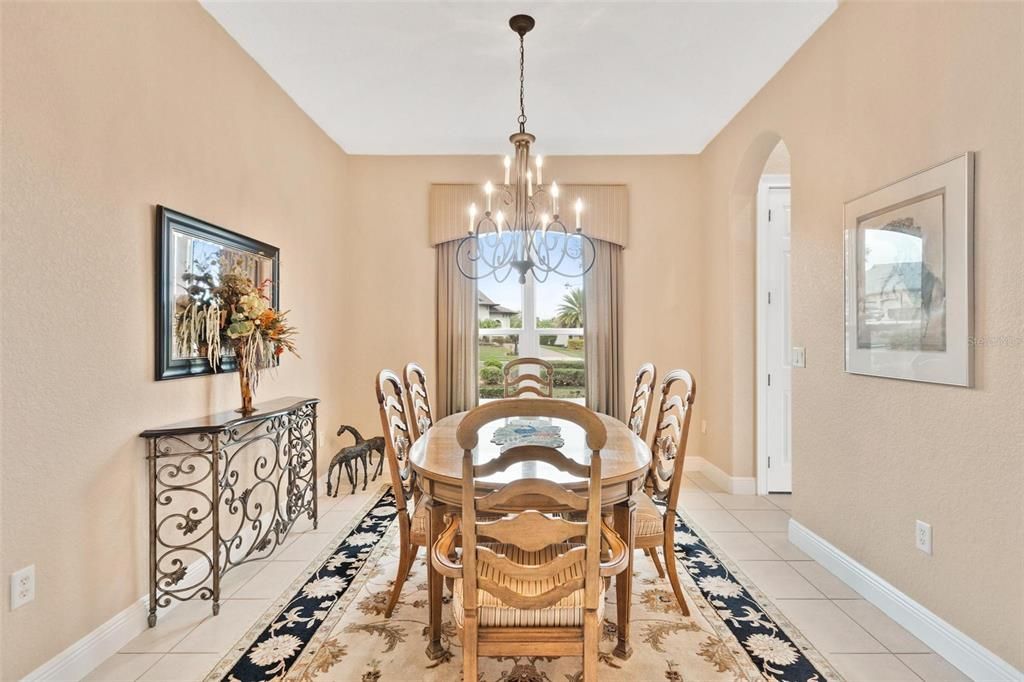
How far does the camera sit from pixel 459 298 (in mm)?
4398

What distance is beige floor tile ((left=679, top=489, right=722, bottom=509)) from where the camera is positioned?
11.5 feet

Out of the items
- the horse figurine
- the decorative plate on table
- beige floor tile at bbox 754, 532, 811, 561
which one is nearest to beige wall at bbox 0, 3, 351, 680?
the horse figurine

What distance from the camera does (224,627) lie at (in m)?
2.05

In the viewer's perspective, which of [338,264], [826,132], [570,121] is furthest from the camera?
[338,264]

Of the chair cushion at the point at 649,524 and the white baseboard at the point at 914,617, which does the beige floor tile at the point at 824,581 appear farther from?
the chair cushion at the point at 649,524

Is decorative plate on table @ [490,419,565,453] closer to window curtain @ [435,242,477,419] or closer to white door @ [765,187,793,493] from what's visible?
window curtain @ [435,242,477,419]

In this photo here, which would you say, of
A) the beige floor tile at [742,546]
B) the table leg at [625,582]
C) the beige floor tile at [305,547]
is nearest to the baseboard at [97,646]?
the beige floor tile at [305,547]

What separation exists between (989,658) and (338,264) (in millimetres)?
4522

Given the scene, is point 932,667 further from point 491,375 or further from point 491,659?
point 491,375

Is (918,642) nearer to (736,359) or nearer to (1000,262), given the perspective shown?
(1000,262)

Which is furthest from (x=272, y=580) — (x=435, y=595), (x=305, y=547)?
(x=435, y=595)

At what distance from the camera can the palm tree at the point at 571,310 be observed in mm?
4555

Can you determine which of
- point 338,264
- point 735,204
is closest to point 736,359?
point 735,204

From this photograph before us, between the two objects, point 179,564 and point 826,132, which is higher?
point 826,132
